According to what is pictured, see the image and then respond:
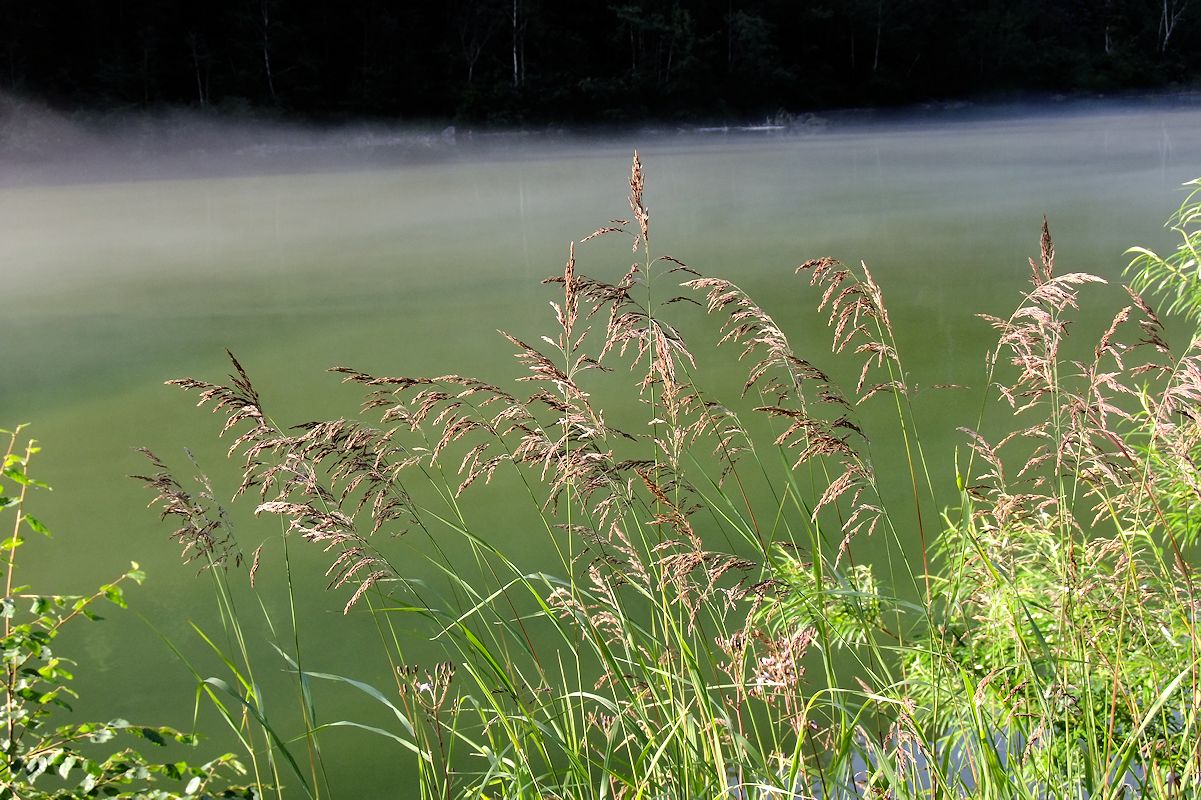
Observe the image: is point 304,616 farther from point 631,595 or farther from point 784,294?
point 784,294

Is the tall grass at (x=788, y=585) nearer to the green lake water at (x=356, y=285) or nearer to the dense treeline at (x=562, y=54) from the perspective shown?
the green lake water at (x=356, y=285)

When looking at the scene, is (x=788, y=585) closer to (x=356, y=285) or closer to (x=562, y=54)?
(x=356, y=285)

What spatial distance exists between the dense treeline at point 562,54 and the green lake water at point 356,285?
24.5 ft

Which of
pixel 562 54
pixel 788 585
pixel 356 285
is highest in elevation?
pixel 562 54

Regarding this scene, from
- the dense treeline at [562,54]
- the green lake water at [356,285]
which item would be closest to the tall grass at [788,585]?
the green lake water at [356,285]

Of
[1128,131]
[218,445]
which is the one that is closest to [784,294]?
[218,445]

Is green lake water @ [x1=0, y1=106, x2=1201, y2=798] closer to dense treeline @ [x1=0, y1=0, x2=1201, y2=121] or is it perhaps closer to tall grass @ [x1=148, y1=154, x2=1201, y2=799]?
tall grass @ [x1=148, y1=154, x2=1201, y2=799]

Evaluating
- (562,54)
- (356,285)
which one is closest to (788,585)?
(356,285)

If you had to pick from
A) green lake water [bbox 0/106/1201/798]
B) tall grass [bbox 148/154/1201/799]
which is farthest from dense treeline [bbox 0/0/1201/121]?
tall grass [bbox 148/154/1201/799]

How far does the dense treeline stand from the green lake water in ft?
24.5

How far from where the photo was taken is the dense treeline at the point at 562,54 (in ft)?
79.0

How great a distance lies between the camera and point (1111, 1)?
35.5 m

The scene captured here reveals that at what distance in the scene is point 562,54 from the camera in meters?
28.0

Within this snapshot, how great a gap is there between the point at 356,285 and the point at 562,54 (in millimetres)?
21301
